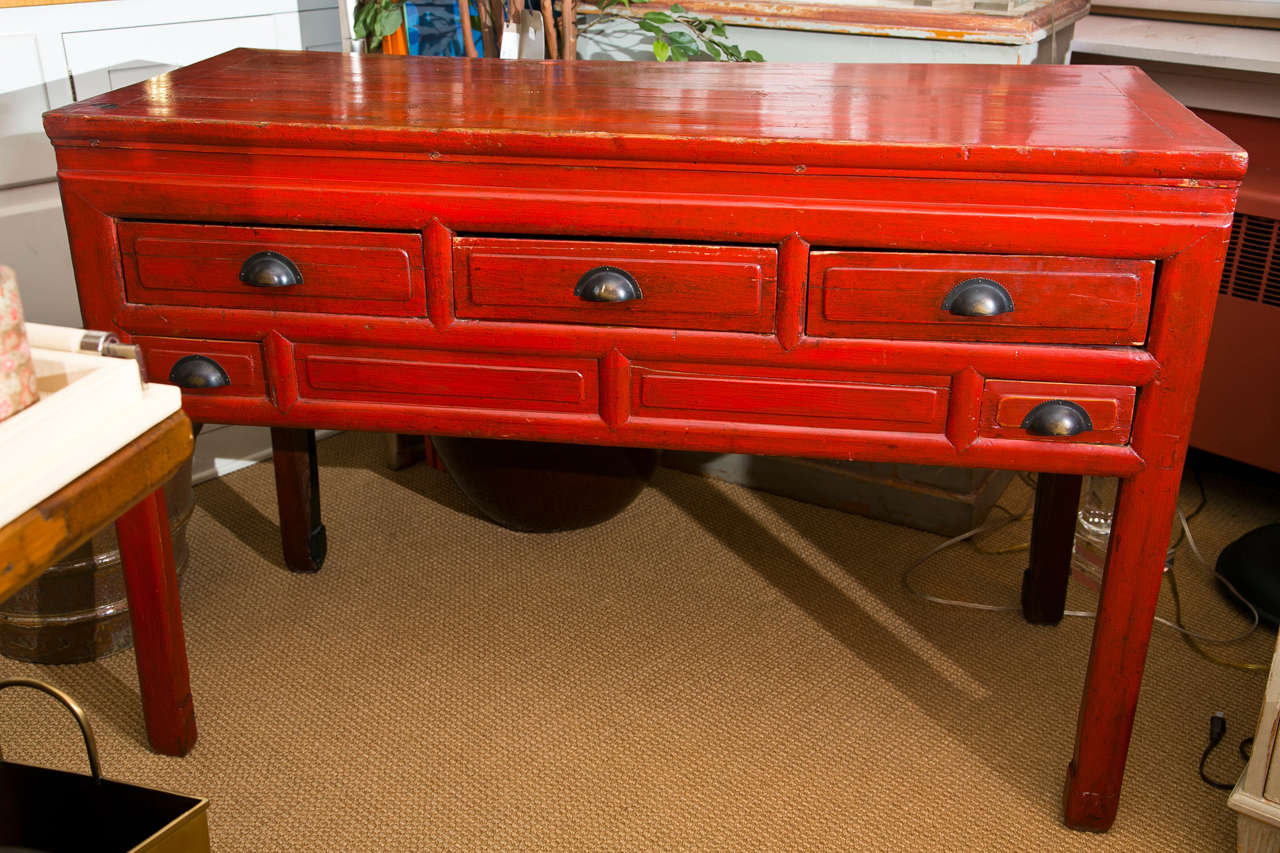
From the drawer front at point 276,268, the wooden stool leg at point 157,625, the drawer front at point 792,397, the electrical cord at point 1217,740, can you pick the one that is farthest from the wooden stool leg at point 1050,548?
the wooden stool leg at point 157,625

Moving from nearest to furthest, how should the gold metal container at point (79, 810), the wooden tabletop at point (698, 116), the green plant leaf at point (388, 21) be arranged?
the gold metal container at point (79, 810)
the wooden tabletop at point (698, 116)
the green plant leaf at point (388, 21)

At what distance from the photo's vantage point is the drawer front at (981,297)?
4.48 ft

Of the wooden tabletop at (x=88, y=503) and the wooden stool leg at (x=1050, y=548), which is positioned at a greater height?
the wooden tabletop at (x=88, y=503)

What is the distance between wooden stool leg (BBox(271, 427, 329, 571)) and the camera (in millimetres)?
2111

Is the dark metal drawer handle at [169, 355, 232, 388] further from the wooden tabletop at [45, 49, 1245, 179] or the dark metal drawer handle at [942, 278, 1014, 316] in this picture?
the dark metal drawer handle at [942, 278, 1014, 316]

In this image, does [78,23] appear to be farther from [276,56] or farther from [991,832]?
[991,832]

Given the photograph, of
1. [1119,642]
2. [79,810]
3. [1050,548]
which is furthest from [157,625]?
[1050,548]

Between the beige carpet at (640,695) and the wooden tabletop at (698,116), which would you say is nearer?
the wooden tabletop at (698,116)

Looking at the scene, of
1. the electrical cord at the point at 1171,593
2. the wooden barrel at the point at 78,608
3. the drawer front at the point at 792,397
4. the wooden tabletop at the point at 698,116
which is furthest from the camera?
the electrical cord at the point at 1171,593

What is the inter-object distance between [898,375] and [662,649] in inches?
29.8

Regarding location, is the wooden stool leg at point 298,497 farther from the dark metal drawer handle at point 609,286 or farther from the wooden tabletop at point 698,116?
the dark metal drawer handle at point 609,286

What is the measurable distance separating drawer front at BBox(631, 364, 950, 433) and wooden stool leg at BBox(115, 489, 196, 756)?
66 centimetres

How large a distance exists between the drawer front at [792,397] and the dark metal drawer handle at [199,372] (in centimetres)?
52

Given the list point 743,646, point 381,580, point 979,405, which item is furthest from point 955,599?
point 381,580
